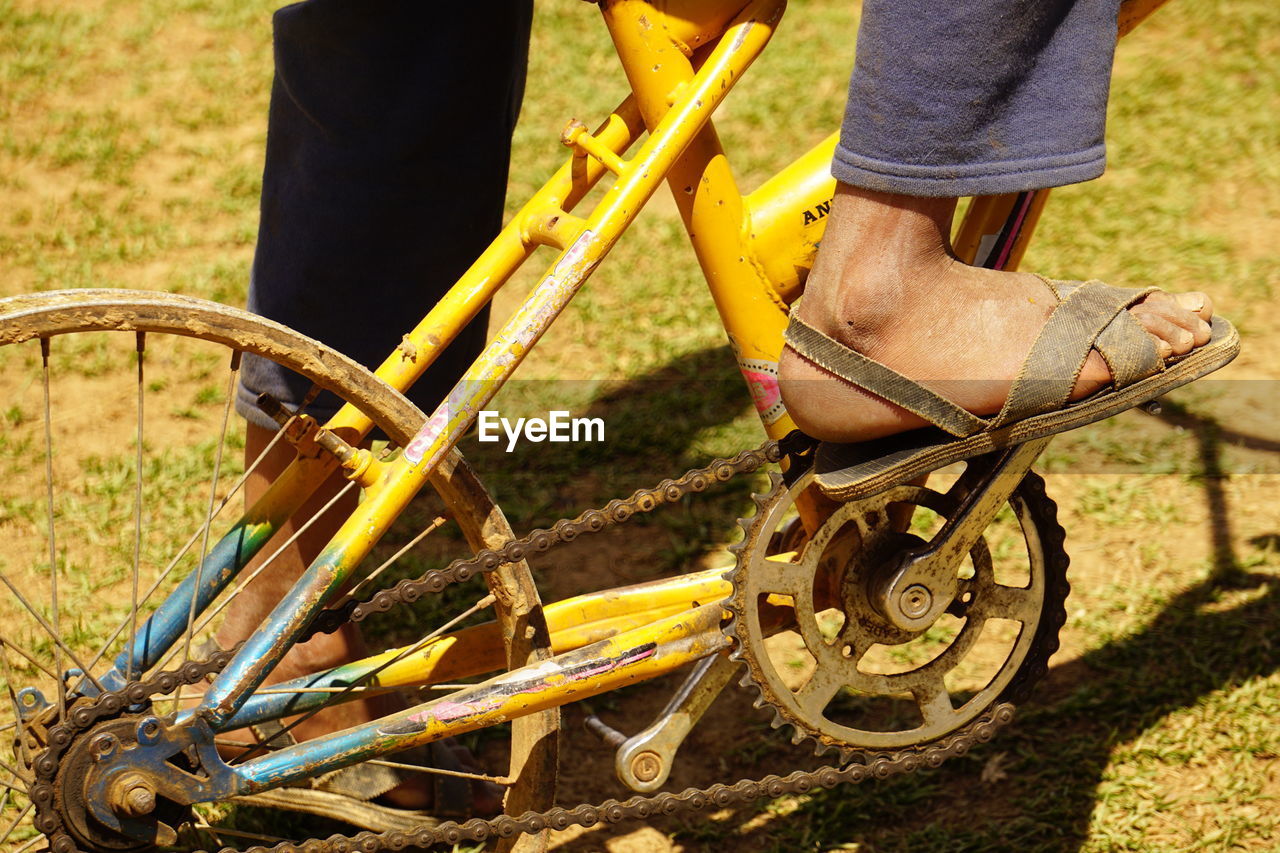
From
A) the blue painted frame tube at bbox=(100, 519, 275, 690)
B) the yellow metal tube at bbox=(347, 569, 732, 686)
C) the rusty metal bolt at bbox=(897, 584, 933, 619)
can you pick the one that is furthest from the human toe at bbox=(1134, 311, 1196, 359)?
the blue painted frame tube at bbox=(100, 519, 275, 690)

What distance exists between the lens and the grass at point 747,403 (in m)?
2.67

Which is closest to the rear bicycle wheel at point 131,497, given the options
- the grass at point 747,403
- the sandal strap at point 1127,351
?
the grass at point 747,403

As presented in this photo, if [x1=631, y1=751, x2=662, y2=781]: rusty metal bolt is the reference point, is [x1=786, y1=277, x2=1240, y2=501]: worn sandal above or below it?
above

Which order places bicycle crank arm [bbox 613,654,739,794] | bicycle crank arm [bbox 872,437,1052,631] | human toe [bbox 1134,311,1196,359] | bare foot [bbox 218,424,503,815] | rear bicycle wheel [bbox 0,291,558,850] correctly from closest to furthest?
rear bicycle wheel [bbox 0,291,558,850] < human toe [bbox 1134,311,1196,359] < bicycle crank arm [bbox 872,437,1052,631] < bicycle crank arm [bbox 613,654,739,794] < bare foot [bbox 218,424,503,815]

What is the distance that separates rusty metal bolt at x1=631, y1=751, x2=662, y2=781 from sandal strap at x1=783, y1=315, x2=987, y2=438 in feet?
2.44

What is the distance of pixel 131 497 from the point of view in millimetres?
3398

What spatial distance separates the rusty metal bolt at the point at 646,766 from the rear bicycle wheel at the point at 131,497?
0.15 m

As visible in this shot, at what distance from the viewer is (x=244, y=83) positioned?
5270 mm

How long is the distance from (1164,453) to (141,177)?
3479 mm

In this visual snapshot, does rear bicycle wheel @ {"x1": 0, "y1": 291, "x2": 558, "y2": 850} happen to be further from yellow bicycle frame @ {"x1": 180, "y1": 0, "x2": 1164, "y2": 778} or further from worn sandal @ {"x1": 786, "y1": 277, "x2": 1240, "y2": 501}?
worn sandal @ {"x1": 786, "y1": 277, "x2": 1240, "y2": 501}

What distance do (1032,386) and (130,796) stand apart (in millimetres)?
1399

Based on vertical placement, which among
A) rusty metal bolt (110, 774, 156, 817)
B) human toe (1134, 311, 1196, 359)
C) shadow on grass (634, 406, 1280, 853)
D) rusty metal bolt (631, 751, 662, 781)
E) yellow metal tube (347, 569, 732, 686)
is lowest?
shadow on grass (634, 406, 1280, 853)

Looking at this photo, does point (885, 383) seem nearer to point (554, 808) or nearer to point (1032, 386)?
point (1032, 386)

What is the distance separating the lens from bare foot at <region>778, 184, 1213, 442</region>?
6.24 ft
